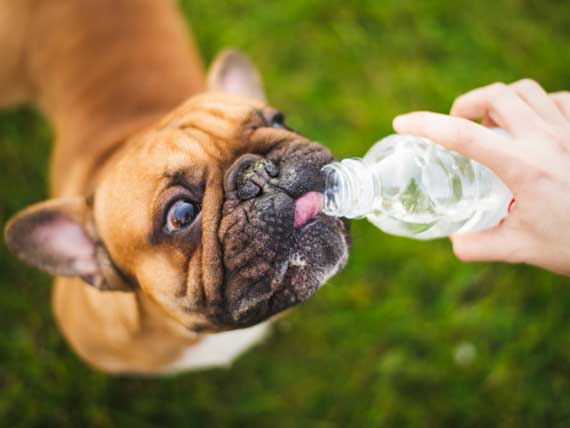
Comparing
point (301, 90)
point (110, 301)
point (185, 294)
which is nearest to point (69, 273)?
point (110, 301)

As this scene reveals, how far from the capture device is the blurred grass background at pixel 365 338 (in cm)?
355

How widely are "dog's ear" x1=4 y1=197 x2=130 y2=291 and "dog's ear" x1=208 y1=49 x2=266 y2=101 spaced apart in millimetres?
1034

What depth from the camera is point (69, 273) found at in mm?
2559

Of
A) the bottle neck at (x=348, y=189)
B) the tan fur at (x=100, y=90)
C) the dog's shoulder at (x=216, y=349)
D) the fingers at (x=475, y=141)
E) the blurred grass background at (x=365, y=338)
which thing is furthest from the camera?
the blurred grass background at (x=365, y=338)

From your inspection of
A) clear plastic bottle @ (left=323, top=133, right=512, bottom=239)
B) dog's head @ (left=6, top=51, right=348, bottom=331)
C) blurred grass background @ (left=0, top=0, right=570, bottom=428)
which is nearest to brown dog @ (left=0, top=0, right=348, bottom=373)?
dog's head @ (left=6, top=51, right=348, bottom=331)

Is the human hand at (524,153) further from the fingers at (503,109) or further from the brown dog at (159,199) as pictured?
the brown dog at (159,199)

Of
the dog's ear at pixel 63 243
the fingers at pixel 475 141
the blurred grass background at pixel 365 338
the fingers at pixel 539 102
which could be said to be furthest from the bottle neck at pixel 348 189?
the blurred grass background at pixel 365 338

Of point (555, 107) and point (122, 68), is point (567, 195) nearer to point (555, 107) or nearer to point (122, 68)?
point (555, 107)

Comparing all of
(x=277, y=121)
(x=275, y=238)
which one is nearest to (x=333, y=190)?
(x=275, y=238)

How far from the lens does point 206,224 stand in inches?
85.0

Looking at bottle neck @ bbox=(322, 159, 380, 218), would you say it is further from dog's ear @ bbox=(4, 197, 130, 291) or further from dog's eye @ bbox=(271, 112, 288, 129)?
dog's ear @ bbox=(4, 197, 130, 291)

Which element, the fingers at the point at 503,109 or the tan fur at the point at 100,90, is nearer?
the fingers at the point at 503,109

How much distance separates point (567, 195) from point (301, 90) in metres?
3.10

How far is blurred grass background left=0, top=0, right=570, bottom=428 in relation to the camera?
140 inches
